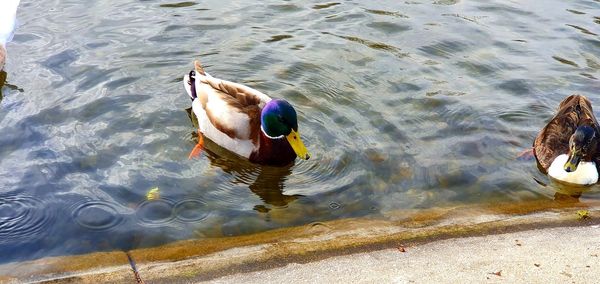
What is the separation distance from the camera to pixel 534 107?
25.4 ft

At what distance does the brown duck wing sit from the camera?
6.84 meters

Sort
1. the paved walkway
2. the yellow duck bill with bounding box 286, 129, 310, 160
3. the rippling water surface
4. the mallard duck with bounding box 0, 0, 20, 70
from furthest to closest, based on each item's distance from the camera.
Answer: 1. the mallard duck with bounding box 0, 0, 20, 70
2. the yellow duck bill with bounding box 286, 129, 310, 160
3. the rippling water surface
4. the paved walkway

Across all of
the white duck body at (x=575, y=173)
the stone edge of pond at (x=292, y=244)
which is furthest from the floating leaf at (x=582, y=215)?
the white duck body at (x=575, y=173)

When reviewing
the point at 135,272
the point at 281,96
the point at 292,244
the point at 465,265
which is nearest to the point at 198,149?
the point at 281,96

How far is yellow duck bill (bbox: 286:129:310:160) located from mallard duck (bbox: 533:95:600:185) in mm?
2151

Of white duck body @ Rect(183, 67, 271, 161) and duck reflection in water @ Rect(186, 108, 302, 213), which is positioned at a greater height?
white duck body @ Rect(183, 67, 271, 161)

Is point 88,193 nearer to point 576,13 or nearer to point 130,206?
point 130,206

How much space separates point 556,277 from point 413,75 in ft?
13.2

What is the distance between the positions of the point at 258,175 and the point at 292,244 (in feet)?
5.74

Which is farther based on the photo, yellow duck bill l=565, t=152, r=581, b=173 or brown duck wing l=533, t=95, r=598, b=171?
brown duck wing l=533, t=95, r=598, b=171

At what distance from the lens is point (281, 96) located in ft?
25.5

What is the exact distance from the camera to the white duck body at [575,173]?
6.55 m

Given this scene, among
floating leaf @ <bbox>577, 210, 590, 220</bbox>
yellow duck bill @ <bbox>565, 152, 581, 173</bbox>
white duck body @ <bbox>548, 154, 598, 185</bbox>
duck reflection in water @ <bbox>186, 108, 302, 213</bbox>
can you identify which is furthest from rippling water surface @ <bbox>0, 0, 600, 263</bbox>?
floating leaf @ <bbox>577, 210, 590, 220</bbox>

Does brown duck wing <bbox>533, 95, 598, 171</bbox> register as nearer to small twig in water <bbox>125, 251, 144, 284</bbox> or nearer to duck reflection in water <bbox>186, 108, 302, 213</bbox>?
duck reflection in water <bbox>186, 108, 302, 213</bbox>
